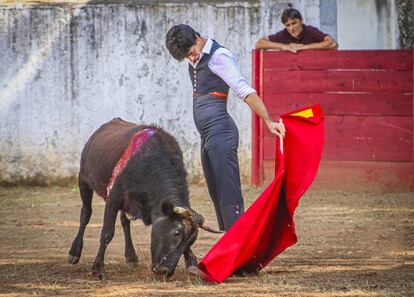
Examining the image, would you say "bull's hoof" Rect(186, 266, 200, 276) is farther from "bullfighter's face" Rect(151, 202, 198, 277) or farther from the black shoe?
the black shoe

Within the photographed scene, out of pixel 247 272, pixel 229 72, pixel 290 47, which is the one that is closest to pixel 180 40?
pixel 229 72

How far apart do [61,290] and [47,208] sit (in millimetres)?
4789

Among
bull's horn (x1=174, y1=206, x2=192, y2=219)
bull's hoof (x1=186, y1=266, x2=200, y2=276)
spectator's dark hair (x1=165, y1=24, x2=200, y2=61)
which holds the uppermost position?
spectator's dark hair (x1=165, y1=24, x2=200, y2=61)

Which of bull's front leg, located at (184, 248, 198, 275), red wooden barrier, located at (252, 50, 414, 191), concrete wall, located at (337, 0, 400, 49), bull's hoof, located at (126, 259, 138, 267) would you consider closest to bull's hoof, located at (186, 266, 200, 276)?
bull's front leg, located at (184, 248, 198, 275)

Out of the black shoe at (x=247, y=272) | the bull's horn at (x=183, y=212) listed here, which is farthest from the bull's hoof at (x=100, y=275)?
the black shoe at (x=247, y=272)

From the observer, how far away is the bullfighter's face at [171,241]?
22.0ft

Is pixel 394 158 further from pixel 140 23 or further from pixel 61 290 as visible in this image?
pixel 61 290

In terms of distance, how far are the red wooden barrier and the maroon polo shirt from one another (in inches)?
7.7

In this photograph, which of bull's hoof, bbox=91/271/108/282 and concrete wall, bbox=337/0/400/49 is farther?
concrete wall, bbox=337/0/400/49

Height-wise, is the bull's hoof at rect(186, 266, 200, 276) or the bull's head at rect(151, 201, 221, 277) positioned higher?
the bull's head at rect(151, 201, 221, 277)

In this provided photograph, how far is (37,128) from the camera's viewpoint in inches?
505

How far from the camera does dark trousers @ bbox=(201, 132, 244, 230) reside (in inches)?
278

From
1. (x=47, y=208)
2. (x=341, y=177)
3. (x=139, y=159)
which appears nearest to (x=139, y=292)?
(x=139, y=159)

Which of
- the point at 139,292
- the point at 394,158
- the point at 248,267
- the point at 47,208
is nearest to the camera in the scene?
the point at 139,292
